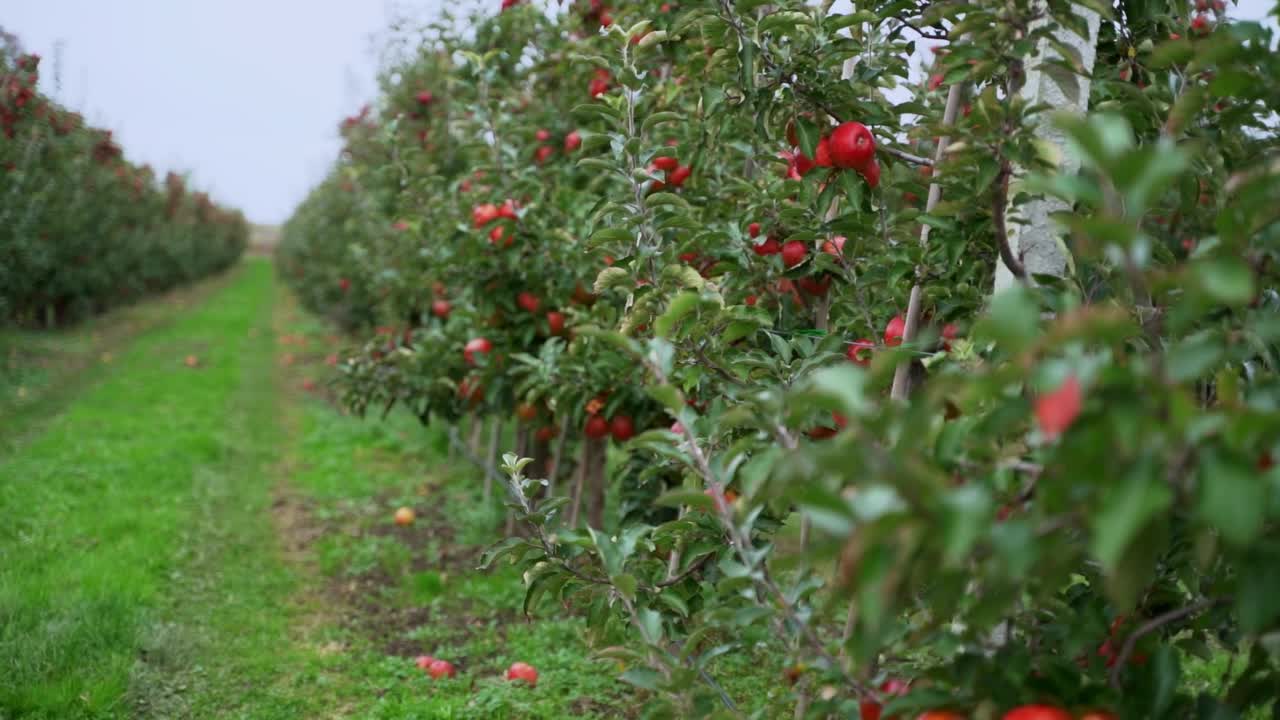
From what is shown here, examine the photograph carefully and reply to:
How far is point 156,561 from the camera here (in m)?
4.49

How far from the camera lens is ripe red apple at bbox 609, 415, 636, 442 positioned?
3.91 m

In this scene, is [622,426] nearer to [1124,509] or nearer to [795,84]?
[795,84]

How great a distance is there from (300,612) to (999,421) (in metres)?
4.00

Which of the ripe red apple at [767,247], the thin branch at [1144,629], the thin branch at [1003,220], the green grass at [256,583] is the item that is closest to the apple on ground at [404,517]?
the green grass at [256,583]

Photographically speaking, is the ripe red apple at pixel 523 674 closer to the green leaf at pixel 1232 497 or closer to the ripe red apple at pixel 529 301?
the ripe red apple at pixel 529 301

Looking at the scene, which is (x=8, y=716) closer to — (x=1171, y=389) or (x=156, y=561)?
(x=156, y=561)

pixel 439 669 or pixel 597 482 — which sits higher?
pixel 597 482

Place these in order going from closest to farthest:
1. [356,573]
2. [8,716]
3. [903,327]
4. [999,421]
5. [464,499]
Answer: [999,421] → [903,327] → [8,716] → [356,573] → [464,499]

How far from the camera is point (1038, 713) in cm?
117

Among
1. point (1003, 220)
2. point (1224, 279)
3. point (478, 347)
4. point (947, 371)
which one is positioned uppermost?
point (1003, 220)

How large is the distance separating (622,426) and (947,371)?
107 inches

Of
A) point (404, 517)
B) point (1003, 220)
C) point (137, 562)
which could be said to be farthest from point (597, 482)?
point (1003, 220)

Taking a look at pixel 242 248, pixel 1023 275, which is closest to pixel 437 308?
pixel 1023 275

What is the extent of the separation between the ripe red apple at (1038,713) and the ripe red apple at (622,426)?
2752mm
